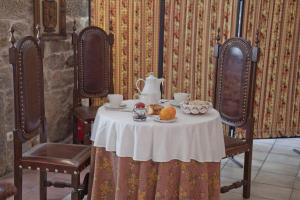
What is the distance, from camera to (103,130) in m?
2.55

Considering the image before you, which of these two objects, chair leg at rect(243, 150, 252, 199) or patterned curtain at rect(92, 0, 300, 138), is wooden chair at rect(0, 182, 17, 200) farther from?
patterned curtain at rect(92, 0, 300, 138)

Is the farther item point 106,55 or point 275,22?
point 275,22

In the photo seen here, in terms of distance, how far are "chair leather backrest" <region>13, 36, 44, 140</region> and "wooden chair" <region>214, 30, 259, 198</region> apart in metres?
1.37

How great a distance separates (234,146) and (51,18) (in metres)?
2.04

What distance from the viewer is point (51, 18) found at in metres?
3.80

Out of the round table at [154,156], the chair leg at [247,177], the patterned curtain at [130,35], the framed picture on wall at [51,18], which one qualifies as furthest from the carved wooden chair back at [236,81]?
the framed picture on wall at [51,18]

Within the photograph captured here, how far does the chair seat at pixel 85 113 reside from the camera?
3.69 metres

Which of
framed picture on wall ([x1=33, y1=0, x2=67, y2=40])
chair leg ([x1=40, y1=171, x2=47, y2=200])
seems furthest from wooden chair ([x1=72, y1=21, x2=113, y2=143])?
chair leg ([x1=40, y1=171, x2=47, y2=200])

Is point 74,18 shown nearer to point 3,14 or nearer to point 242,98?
point 3,14

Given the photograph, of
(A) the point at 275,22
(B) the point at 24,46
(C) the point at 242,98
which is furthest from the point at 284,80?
(B) the point at 24,46

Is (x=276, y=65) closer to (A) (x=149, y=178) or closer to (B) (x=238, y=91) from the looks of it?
(B) (x=238, y=91)

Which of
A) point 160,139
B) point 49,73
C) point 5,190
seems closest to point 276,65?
point 49,73

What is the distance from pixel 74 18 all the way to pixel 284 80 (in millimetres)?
2455

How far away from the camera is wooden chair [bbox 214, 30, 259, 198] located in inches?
122
